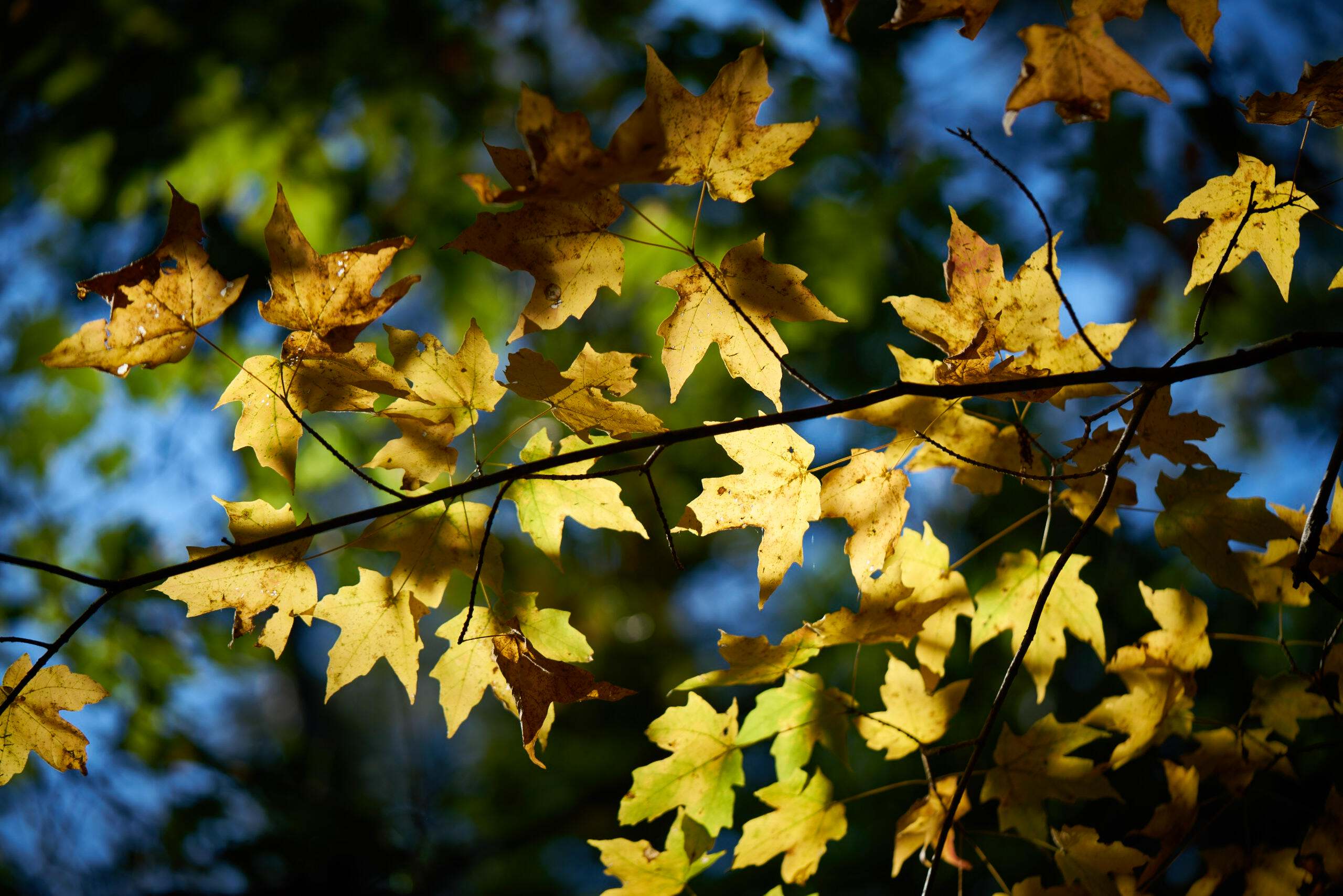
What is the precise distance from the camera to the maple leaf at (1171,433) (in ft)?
2.90

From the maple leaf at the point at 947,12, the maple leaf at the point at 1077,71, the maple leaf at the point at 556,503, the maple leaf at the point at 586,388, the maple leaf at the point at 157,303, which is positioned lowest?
the maple leaf at the point at 556,503

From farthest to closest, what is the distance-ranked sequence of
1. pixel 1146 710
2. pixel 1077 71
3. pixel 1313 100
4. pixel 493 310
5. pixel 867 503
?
pixel 493 310, pixel 1146 710, pixel 867 503, pixel 1313 100, pixel 1077 71

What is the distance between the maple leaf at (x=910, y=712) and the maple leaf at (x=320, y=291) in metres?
0.78

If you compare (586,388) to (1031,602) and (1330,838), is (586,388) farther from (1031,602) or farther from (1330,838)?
(1330,838)

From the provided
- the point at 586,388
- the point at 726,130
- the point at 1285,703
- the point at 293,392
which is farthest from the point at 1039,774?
the point at 293,392

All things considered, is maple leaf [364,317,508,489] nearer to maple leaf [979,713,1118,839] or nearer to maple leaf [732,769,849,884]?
maple leaf [732,769,849,884]

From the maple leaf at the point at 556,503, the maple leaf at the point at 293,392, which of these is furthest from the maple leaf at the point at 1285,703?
the maple leaf at the point at 293,392

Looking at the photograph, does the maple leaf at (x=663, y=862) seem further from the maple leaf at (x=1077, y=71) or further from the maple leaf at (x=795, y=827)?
the maple leaf at (x=1077, y=71)

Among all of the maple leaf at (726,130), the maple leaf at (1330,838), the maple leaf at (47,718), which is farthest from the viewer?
the maple leaf at (1330,838)

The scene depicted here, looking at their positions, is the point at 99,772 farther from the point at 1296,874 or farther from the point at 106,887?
the point at 1296,874

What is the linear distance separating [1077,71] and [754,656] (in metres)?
0.66

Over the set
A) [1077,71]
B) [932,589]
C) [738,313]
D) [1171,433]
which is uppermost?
[1077,71]

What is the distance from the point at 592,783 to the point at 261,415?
9.18 ft

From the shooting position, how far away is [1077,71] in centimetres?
64
